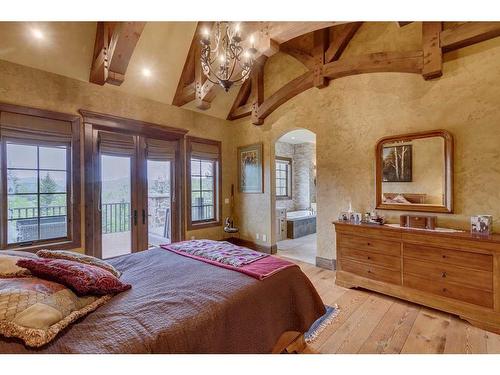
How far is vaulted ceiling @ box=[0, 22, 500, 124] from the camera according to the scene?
2650mm

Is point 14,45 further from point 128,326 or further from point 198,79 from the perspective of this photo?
point 128,326

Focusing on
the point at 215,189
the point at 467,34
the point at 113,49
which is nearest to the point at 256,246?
the point at 215,189

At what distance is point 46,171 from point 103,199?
0.76m

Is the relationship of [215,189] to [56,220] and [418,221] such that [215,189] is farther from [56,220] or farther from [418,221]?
[418,221]

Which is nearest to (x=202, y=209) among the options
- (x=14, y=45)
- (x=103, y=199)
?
(x=103, y=199)

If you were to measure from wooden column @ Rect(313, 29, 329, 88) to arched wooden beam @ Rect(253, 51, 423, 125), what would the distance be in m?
0.07

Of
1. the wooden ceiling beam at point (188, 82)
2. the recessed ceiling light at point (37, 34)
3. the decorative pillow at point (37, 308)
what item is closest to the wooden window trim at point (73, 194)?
the recessed ceiling light at point (37, 34)

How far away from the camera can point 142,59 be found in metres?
3.56

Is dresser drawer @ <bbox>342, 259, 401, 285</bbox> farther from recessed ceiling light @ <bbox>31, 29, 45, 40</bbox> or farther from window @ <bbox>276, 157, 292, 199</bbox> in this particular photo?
recessed ceiling light @ <bbox>31, 29, 45, 40</bbox>

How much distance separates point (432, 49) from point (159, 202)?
14.4ft

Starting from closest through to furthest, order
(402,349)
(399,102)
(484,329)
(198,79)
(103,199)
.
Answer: (402,349) → (484,329) → (399,102) → (103,199) → (198,79)

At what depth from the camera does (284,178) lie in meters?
7.62
